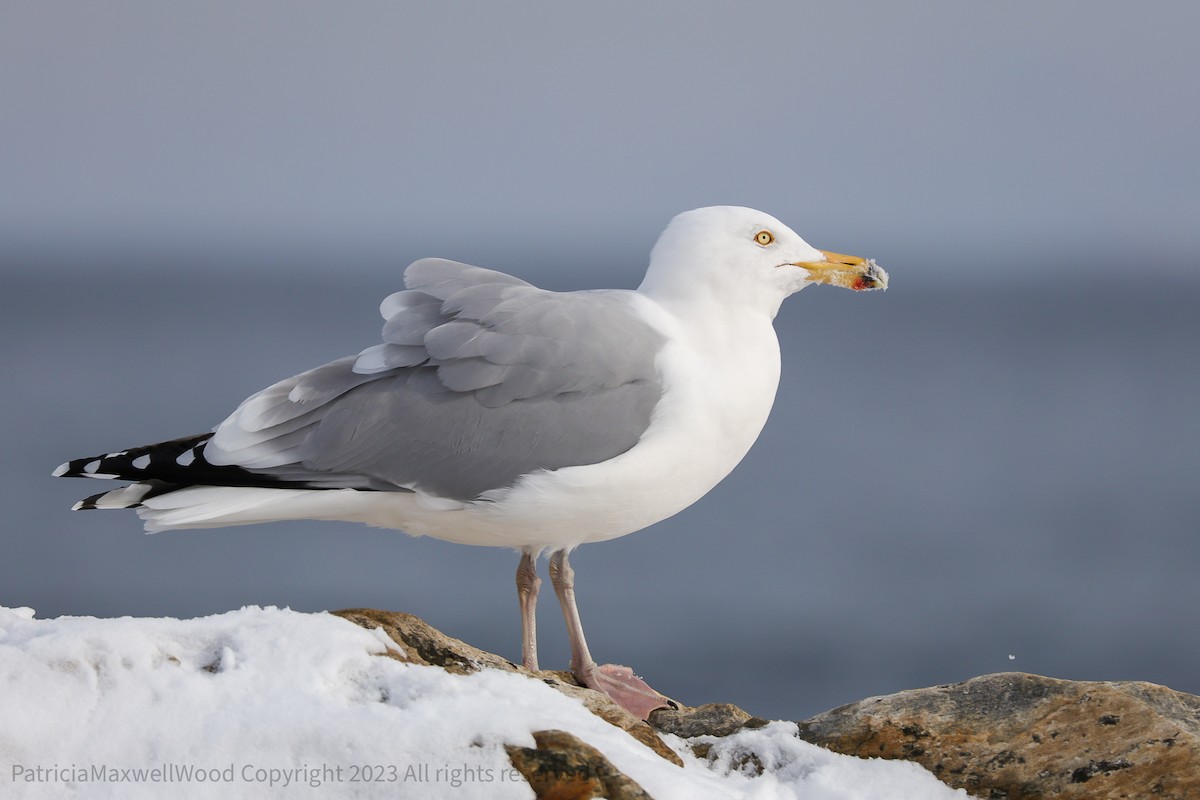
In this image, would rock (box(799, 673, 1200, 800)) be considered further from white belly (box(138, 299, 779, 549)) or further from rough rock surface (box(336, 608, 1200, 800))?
white belly (box(138, 299, 779, 549))

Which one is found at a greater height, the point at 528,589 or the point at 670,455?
the point at 670,455

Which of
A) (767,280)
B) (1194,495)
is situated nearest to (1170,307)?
(1194,495)

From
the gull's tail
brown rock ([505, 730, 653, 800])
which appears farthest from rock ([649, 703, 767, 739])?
the gull's tail

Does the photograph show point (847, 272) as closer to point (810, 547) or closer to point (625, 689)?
point (625, 689)

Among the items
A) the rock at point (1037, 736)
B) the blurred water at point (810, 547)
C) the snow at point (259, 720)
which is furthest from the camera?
the blurred water at point (810, 547)

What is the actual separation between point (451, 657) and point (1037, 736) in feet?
6.52

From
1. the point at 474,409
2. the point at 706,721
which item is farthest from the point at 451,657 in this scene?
the point at 474,409

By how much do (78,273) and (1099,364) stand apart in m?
127

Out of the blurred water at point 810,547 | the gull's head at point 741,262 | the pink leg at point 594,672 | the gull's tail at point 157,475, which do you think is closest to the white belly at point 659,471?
the gull's head at point 741,262

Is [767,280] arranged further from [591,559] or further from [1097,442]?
[1097,442]

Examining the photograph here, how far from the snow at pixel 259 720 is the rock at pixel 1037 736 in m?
0.68

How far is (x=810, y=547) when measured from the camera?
32812 millimetres

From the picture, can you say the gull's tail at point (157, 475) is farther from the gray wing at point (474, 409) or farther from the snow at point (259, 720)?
the snow at point (259, 720)

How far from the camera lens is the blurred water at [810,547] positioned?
84.7ft
